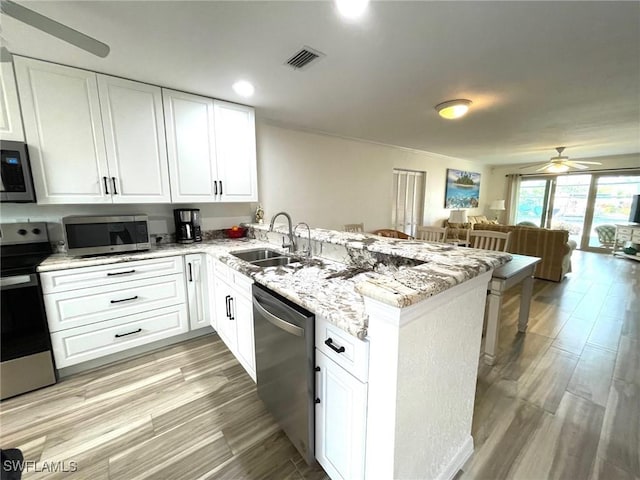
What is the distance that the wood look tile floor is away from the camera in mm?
1355

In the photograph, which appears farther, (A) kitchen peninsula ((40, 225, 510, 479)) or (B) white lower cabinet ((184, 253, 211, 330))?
(B) white lower cabinet ((184, 253, 211, 330))

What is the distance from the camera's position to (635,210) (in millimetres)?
5703

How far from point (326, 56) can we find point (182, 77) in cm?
123

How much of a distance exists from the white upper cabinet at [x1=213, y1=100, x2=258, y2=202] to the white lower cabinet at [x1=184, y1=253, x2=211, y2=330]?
73 cm

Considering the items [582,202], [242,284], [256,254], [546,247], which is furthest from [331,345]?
[582,202]

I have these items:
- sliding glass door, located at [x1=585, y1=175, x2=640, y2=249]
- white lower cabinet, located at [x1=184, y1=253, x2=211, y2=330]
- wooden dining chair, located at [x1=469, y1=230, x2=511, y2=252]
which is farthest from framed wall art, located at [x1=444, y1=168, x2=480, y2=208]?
white lower cabinet, located at [x1=184, y1=253, x2=211, y2=330]

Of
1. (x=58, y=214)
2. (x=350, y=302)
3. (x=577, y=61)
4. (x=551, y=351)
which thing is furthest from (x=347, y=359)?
(x=58, y=214)

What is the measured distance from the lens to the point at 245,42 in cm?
163

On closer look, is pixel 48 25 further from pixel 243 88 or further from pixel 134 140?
pixel 243 88

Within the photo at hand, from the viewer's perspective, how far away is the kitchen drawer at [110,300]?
1.91m

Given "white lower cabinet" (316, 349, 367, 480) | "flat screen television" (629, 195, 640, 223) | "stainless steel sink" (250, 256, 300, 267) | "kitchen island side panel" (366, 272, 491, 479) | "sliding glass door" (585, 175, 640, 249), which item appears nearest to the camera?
"kitchen island side panel" (366, 272, 491, 479)

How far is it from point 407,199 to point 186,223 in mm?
4519

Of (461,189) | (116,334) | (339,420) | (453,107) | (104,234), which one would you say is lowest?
(116,334)

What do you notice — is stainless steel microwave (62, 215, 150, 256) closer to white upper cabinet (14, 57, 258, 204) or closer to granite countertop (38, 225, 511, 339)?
granite countertop (38, 225, 511, 339)
